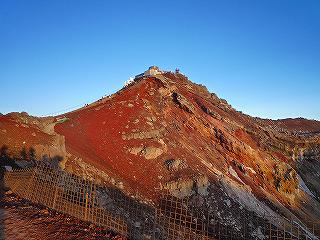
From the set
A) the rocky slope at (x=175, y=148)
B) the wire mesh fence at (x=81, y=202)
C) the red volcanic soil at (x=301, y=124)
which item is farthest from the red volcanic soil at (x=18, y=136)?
the red volcanic soil at (x=301, y=124)

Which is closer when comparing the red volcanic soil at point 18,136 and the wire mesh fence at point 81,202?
the wire mesh fence at point 81,202

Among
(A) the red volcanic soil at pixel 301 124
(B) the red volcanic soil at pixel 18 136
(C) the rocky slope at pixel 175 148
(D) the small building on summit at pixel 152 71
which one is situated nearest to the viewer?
(B) the red volcanic soil at pixel 18 136

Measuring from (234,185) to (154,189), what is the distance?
5893 mm

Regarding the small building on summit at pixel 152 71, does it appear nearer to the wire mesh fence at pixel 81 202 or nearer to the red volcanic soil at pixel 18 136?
the red volcanic soil at pixel 18 136

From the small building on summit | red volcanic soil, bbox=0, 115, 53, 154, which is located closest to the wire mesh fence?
red volcanic soil, bbox=0, 115, 53, 154

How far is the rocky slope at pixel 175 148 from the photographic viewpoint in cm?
1772

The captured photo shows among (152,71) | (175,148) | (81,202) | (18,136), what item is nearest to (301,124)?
(152,71)

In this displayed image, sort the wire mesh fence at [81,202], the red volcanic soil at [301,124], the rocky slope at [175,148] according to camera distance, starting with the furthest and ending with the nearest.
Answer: the red volcanic soil at [301,124]
the rocky slope at [175,148]
the wire mesh fence at [81,202]

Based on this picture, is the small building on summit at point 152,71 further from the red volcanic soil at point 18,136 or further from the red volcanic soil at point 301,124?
the red volcanic soil at point 301,124

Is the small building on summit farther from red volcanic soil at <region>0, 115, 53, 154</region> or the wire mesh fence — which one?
the wire mesh fence

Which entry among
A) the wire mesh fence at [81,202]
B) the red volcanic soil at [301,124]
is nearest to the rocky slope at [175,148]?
the wire mesh fence at [81,202]

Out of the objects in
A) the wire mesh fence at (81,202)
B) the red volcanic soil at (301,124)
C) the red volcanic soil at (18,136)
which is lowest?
the wire mesh fence at (81,202)

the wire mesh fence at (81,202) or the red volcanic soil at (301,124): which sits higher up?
the red volcanic soil at (301,124)

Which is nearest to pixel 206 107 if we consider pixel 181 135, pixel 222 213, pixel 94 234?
pixel 181 135
